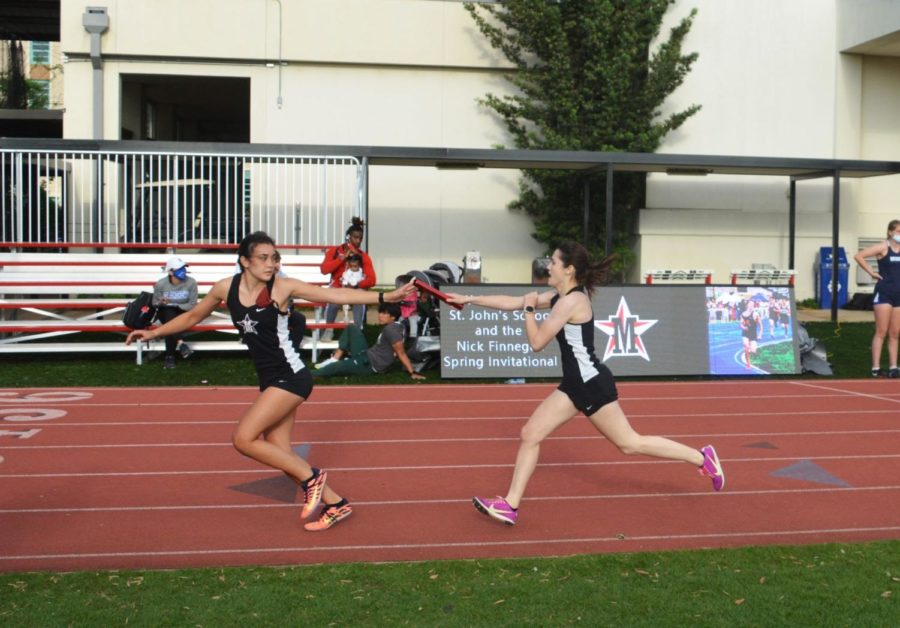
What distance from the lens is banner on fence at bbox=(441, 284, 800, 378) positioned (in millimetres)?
14188

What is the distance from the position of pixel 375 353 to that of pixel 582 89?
1147 centimetres

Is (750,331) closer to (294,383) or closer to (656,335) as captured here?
(656,335)

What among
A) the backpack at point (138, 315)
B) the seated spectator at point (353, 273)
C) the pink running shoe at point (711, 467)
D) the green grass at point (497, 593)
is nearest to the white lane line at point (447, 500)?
the pink running shoe at point (711, 467)

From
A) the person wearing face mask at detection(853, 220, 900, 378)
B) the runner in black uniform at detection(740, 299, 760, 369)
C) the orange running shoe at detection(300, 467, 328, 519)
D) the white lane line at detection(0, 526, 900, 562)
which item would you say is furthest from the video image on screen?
the orange running shoe at detection(300, 467, 328, 519)

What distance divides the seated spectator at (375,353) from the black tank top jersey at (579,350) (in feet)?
24.1

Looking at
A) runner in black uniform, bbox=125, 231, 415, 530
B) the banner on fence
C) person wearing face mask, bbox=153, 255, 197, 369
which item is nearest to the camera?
runner in black uniform, bbox=125, 231, 415, 530

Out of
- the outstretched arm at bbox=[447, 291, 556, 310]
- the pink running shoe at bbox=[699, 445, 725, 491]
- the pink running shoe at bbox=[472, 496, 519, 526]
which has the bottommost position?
the pink running shoe at bbox=[472, 496, 519, 526]

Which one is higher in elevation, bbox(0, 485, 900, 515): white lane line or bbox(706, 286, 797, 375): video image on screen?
bbox(706, 286, 797, 375): video image on screen

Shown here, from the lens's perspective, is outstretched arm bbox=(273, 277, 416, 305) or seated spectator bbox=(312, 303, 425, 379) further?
seated spectator bbox=(312, 303, 425, 379)

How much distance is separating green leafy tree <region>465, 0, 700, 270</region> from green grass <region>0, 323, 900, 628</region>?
17.2 metres

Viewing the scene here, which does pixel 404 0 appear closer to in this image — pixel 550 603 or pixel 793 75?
pixel 793 75

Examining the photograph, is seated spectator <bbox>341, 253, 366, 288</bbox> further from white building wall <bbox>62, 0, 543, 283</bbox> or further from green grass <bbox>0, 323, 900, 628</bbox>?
white building wall <bbox>62, 0, 543, 283</bbox>

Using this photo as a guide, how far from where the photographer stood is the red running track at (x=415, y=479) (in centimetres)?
665

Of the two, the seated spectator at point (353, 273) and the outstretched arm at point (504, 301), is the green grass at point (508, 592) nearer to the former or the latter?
the outstretched arm at point (504, 301)
